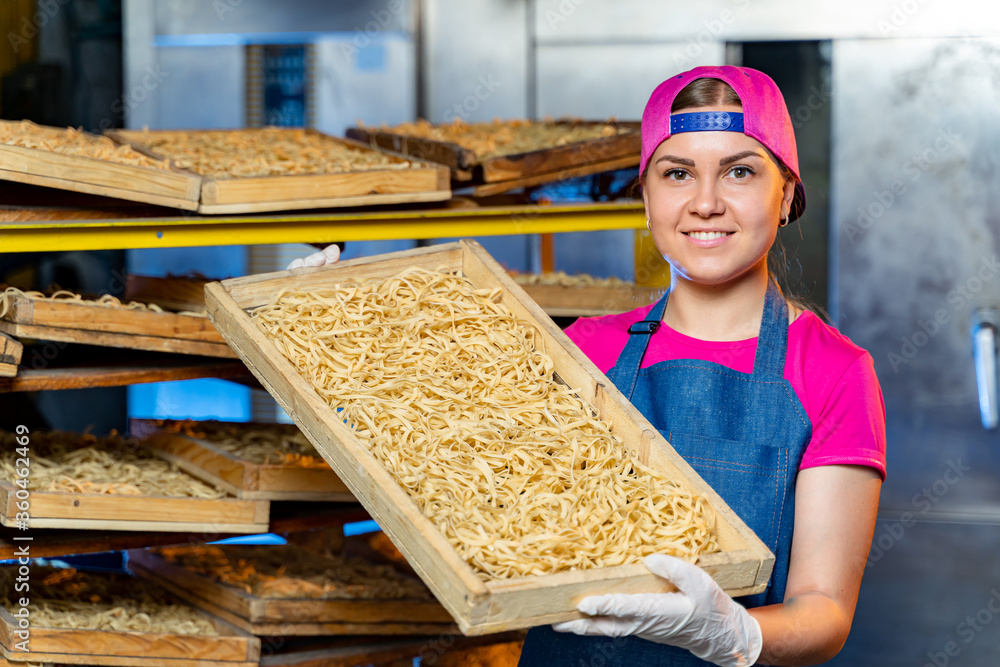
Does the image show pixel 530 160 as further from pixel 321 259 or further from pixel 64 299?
pixel 64 299

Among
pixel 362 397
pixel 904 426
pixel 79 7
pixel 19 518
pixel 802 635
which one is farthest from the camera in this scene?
pixel 904 426

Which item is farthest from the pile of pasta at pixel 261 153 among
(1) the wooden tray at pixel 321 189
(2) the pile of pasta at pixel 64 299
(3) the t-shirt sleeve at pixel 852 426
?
(3) the t-shirt sleeve at pixel 852 426

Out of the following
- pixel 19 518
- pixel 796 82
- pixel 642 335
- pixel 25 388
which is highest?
pixel 796 82

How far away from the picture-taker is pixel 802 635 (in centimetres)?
174

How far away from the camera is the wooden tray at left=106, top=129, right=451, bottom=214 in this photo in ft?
9.20

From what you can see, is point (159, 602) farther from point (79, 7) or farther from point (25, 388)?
point (79, 7)

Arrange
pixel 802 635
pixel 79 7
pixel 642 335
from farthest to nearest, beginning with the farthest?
pixel 79 7 < pixel 642 335 < pixel 802 635

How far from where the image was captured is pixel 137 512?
2.86m

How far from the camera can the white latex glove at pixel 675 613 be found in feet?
5.11

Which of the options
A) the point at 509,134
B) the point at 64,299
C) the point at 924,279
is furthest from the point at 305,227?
the point at 924,279

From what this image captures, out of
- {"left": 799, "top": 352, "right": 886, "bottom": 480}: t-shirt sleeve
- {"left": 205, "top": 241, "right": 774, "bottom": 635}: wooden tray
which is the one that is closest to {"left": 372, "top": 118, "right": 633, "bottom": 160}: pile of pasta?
{"left": 205, "top": 241, "right": 774, "bottom": 635}: wooden tray

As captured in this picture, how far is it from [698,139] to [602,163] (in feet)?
4.71

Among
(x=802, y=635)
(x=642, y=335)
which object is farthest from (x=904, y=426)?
(x=802, y=635)

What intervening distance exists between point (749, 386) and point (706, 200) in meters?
0.42
